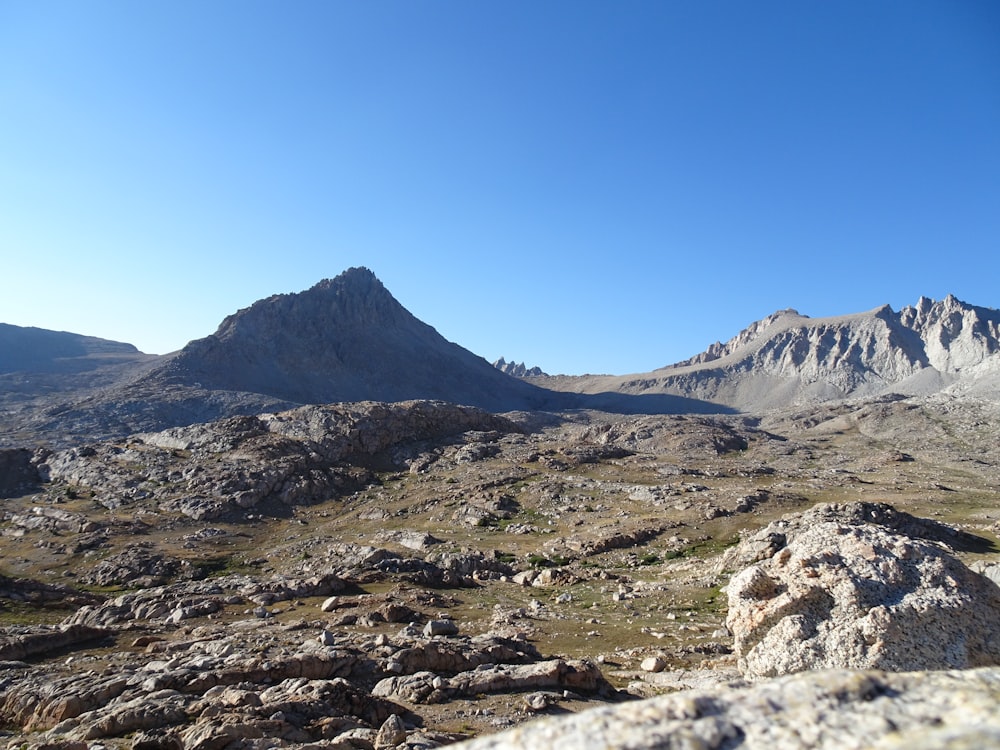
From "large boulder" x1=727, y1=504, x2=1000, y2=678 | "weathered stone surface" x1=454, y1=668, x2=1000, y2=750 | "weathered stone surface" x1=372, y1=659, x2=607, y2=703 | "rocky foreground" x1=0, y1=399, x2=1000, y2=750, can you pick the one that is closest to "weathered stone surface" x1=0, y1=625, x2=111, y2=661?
"rocky foreground" x1=0, y1=399, x2=1000, y2=750

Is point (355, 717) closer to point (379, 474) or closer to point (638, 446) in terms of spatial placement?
point (379, 474)

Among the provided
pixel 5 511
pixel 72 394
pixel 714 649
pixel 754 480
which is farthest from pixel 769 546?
pixel 72 394

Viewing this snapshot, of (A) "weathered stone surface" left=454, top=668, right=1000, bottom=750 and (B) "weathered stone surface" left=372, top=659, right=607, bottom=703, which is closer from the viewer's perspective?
(A) "weathered stone surface" left=454, top=668, right=1000, bottom=750

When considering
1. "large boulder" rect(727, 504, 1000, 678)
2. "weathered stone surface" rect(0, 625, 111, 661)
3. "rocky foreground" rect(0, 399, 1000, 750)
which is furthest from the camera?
"weathered stone surface" rect(0, 625, 111, 661)

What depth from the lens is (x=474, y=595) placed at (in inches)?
1502

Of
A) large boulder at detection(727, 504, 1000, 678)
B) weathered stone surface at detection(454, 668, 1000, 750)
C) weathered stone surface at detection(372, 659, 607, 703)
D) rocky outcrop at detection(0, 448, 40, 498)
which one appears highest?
weathered stone surface at detection(454, 668, 1000, 750)

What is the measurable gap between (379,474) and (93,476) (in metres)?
37.9

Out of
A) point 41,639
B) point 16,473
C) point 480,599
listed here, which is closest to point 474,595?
point 480,599

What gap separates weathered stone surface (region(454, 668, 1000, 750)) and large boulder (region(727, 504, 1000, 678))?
34.2ft

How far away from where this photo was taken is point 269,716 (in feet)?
49.2

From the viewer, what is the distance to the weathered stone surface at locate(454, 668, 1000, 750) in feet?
15.9

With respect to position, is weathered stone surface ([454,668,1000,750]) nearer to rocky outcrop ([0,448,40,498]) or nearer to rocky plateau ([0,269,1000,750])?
rocky plateau ([0,269,1000,750])

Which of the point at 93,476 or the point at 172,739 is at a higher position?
the point at 172,739

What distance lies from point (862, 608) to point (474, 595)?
2696 centimetres
